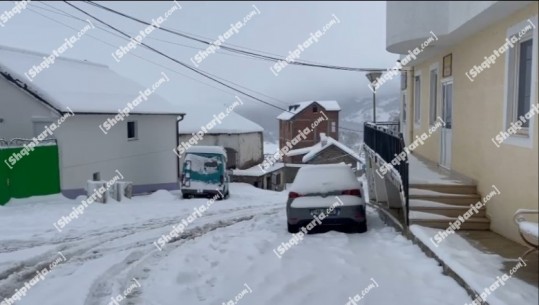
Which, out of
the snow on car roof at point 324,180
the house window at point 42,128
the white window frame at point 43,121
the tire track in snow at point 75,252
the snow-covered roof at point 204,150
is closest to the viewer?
the tire track in snow at point 75,252

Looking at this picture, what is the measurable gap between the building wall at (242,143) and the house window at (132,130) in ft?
34.5

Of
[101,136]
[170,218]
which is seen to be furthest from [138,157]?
[170,218]

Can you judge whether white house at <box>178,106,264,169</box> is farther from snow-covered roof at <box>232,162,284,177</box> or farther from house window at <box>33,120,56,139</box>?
house window at <box>33,120,56,139</box>

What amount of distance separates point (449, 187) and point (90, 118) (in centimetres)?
1286

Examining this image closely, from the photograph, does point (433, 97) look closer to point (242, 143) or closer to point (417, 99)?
point (417, 99)

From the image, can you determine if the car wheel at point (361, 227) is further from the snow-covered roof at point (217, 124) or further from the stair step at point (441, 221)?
the snow-covered roof at point (217, 124)

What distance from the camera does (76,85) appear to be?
16109 mm

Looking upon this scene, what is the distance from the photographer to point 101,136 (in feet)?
53.8

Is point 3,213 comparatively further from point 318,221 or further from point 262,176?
point 262,176

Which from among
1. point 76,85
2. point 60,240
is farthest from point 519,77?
point 76,85

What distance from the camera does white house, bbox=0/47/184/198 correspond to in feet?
35.2

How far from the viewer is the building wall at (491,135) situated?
492 centimetres

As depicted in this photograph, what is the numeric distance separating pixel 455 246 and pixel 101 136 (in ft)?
45.7

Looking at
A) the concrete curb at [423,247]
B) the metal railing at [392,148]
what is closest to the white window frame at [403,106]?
the metal railing at [392,148]
